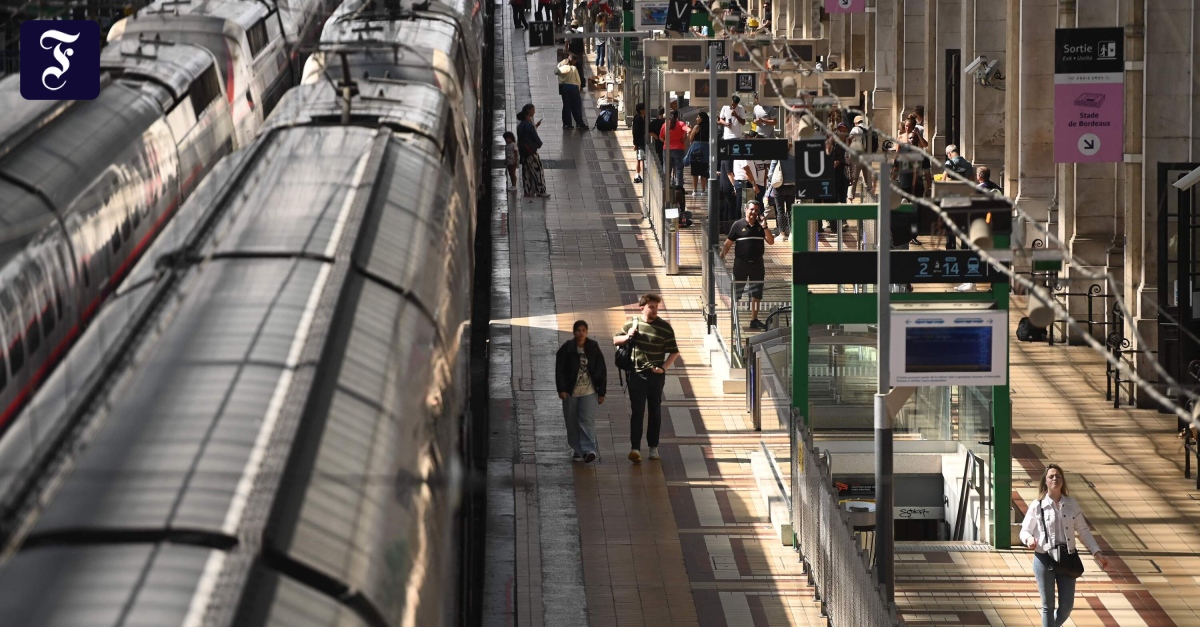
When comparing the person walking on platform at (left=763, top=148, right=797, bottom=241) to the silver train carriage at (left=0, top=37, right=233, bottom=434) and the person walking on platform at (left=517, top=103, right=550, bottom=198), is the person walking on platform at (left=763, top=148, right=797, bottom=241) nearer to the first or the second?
the person walking on platform at (left=517, top=103, right=550, bottom=198)

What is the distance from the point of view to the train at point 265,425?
17.9 feet

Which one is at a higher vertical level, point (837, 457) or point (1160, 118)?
point (1160, 118)

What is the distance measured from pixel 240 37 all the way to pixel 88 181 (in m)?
8.05

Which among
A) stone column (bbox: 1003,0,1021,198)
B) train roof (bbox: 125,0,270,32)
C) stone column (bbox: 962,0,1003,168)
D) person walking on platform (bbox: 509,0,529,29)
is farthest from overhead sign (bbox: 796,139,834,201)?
person walking on platform (bbox: 509,0,529,29)

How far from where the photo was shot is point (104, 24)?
3616 centimetres

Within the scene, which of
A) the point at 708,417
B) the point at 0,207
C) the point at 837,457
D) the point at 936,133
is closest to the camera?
the point at 0,207

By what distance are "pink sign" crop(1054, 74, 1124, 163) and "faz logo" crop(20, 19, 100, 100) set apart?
35.7ft

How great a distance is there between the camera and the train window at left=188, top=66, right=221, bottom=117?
20391 mm

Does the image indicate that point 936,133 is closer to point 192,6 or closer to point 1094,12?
point 1094,12

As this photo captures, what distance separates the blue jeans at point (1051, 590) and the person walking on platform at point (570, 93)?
1115 inches

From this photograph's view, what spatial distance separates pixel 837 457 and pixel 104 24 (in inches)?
976

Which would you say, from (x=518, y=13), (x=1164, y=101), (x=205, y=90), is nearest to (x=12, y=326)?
(x=205, y=90)

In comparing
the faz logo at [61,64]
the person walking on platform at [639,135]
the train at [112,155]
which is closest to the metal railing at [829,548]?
the train at [112,155]

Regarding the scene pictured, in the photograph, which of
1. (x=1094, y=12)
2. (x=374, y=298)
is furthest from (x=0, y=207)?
(x=1094, y=12)
